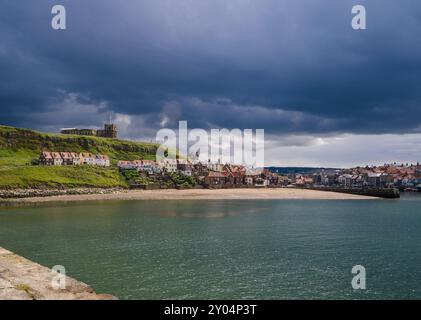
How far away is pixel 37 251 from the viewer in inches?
1462

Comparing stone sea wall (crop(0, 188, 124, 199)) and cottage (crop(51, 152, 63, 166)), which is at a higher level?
cottage (crop(51, 152, 63, 166))

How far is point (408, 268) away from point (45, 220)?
182 ft

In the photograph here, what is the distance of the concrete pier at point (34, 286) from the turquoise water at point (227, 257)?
11.6ft

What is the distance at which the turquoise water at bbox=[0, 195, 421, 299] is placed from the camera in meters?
25.2

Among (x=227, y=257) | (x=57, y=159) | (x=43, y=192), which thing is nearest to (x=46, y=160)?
(x=57, y=159)

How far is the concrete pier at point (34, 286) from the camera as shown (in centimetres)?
1802

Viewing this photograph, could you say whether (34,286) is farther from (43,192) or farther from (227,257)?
(43,192)

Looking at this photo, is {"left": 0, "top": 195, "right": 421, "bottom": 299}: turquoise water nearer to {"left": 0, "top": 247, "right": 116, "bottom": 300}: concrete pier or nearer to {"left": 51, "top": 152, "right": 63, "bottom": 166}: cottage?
→ {"left": 0, "top": 247, "right": 116, "bottom": 300}: concrete pier

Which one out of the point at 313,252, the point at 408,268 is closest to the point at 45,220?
the point at 313,252

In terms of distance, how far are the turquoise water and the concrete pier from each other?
11.6ft

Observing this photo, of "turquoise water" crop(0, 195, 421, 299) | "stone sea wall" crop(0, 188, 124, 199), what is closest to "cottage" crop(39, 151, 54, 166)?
"stone sea wall" crop(0, 188, 124, 199)

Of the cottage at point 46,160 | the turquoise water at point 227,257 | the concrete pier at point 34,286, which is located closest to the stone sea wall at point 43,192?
the cottage at point 46,160

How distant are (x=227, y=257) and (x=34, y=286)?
18.9 metres
